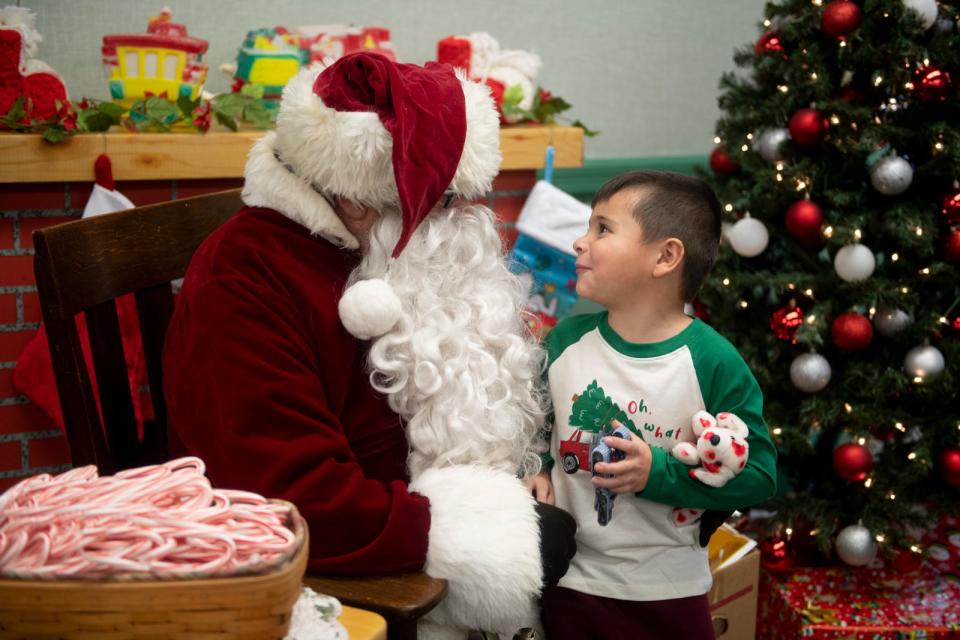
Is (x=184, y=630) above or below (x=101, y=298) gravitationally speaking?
below

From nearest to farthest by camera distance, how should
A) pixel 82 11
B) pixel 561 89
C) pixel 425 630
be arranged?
pixel 425 630, pixel 82 11, pixel 561 89

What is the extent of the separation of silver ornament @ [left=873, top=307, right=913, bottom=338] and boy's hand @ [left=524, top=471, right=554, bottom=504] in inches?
51.9

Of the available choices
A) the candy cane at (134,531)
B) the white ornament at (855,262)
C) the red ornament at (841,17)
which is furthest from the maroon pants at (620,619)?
the red ornament at (841,17)

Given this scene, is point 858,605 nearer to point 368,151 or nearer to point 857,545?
point 857,545

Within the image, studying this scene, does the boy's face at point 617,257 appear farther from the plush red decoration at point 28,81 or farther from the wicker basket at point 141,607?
the plush red decoration at point 28,81

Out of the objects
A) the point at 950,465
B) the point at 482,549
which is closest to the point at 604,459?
the point at 482,549

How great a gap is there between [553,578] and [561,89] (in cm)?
228

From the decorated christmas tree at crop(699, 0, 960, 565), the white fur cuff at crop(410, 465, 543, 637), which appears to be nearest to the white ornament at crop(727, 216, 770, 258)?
the decorated christmas tree at crop(699, 0, 960, 565)

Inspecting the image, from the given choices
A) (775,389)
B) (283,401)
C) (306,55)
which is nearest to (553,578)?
(283,401)

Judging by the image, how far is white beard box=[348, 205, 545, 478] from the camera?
145 centimetres

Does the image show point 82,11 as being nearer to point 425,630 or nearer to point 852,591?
point 425,630

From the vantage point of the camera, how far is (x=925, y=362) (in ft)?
7.89

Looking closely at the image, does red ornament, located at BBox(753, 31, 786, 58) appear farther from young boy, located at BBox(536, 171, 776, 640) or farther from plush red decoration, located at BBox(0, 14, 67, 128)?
plush red decoration, located at BBox(0, 14, 67, 128)

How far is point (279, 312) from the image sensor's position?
1354 millimetres
